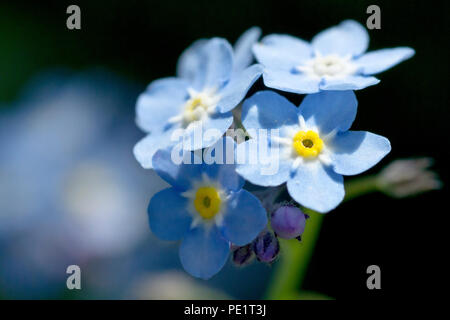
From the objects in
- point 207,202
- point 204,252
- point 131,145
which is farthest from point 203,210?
point 131,145

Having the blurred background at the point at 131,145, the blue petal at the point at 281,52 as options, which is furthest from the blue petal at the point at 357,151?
the blurred background at the point at 131,145

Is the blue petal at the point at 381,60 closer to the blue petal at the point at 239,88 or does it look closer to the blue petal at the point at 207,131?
the blue petal at the point at 239,88

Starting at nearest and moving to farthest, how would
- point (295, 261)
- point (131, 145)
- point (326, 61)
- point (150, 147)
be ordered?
1. point (150, 147)
2. point (326, 61)
3. point (295, 261)
4. point (131, 145)

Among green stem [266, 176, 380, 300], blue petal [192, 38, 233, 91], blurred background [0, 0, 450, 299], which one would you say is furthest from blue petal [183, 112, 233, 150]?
blurred background [0, 0, 450, 299]

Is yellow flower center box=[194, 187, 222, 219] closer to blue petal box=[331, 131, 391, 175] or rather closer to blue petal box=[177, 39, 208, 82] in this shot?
blue petal box=[331, 131, 391, 175]

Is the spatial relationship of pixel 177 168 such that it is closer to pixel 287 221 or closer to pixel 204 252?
pixel 204 252
